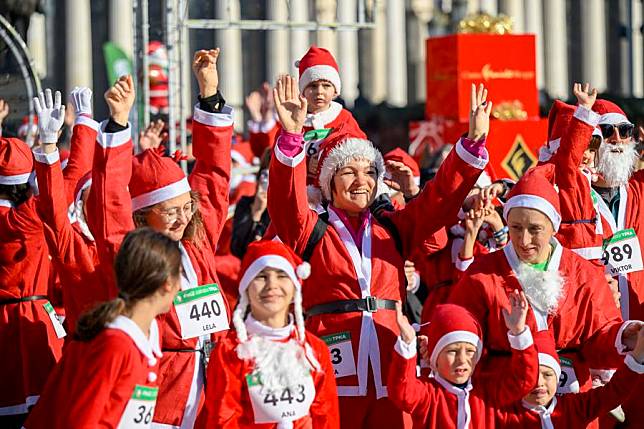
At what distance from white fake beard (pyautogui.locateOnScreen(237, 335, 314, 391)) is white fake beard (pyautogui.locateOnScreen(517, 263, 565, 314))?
1379 mm

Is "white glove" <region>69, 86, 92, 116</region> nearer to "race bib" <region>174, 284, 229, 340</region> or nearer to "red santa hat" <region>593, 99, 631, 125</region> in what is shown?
"race bib" <region>174, 284, 229, 340</region>

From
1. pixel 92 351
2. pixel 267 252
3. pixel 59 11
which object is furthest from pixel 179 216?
pixel 59 11

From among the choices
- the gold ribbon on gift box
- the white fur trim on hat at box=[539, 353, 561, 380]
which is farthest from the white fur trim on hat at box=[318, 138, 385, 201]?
the gold ribbon on gift box

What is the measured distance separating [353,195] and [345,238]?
8.3 inches

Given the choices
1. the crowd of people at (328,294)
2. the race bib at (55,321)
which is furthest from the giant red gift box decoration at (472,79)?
the crowd of people at (328,294)

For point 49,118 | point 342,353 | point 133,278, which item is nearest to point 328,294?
point 342,353

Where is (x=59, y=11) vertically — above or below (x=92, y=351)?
above

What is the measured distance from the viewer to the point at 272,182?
7.09 meters

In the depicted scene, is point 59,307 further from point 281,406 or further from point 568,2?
point 568,2

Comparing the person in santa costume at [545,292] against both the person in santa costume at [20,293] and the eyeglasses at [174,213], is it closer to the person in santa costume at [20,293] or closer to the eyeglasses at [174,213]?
the eyeglasses at [174,213]

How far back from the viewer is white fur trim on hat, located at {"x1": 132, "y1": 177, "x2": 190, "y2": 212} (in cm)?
714

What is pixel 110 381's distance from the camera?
18.4 feet

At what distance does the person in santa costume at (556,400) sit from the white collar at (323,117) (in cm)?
227

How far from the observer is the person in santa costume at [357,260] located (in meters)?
7.21
